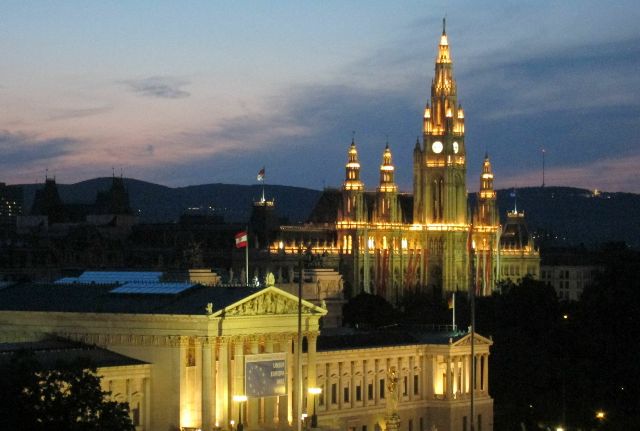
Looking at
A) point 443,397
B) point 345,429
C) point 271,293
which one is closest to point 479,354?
point 443,397

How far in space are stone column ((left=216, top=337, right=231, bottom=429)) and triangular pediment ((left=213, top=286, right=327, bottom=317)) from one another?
180cm

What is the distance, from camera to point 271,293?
115000 millimetres

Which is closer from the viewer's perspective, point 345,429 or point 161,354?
point 161,354

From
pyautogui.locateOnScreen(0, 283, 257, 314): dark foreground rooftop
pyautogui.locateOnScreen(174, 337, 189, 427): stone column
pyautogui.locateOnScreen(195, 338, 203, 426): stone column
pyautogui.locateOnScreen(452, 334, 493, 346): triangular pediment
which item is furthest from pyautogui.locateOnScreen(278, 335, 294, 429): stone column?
pyautogui.locateOnScreen(452, 334, 493, 346): triangular pediment

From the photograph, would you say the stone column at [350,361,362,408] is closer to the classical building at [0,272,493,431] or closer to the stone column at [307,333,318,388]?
the classical building at [0,272,493,431]

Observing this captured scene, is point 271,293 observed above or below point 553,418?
above

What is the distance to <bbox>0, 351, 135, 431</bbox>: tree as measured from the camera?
83562mm

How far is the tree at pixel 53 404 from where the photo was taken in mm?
83562

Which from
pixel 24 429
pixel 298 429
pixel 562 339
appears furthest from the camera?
pixel 562 339

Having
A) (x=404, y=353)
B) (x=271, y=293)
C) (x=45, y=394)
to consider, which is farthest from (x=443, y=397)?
(x=45, y=394)

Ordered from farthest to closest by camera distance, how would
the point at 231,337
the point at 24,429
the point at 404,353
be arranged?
the point at 404,353 → the point at 231,337 → the point at 24,429

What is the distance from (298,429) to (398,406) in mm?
28938

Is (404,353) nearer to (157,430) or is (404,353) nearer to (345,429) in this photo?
(345,429)

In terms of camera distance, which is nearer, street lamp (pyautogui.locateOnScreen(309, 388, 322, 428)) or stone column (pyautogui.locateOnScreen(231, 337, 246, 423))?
stone column (pyautogui.locateOnScreen(231, 337, 246, 423))
